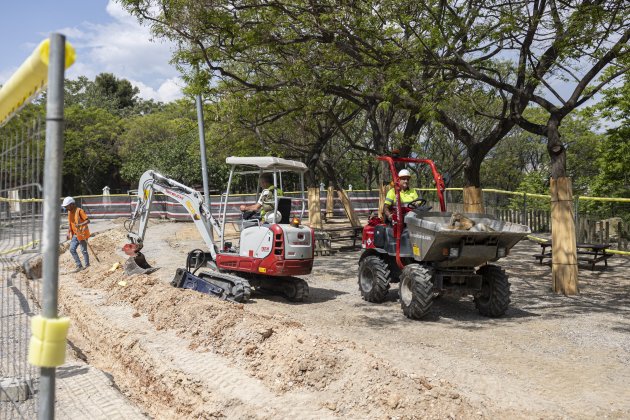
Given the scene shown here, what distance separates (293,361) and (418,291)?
9.98 ft

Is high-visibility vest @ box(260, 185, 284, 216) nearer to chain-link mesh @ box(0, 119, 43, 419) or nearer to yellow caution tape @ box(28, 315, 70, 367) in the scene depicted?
chain-link mesh @ box(0, 119, 43, 419)

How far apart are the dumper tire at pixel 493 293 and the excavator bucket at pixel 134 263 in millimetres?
6692

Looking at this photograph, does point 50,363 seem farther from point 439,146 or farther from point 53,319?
point 439,146

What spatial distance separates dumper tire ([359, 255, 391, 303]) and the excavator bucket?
15.1 feet

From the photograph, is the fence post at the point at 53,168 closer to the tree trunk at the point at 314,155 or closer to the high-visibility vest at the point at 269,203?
the high-visibility vest at the point at 269,203

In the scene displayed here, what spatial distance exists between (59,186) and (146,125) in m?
46.5

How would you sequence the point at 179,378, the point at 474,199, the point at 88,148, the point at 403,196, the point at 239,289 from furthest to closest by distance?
the point at 88,148, the point at 474,199, the point at 239,289, the point at 403,196, the point at 179,378

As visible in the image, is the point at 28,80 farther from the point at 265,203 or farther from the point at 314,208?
the point at 314,208

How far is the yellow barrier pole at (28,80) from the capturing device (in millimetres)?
2586

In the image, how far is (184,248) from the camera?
762 inches

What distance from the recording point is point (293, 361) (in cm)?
610

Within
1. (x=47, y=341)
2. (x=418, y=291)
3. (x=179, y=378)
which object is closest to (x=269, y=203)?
(x=418, y=291)

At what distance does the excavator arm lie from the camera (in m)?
11.4

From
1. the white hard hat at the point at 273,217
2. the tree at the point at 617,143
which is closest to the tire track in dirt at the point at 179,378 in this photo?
the white hard hat at the point at 273,217
